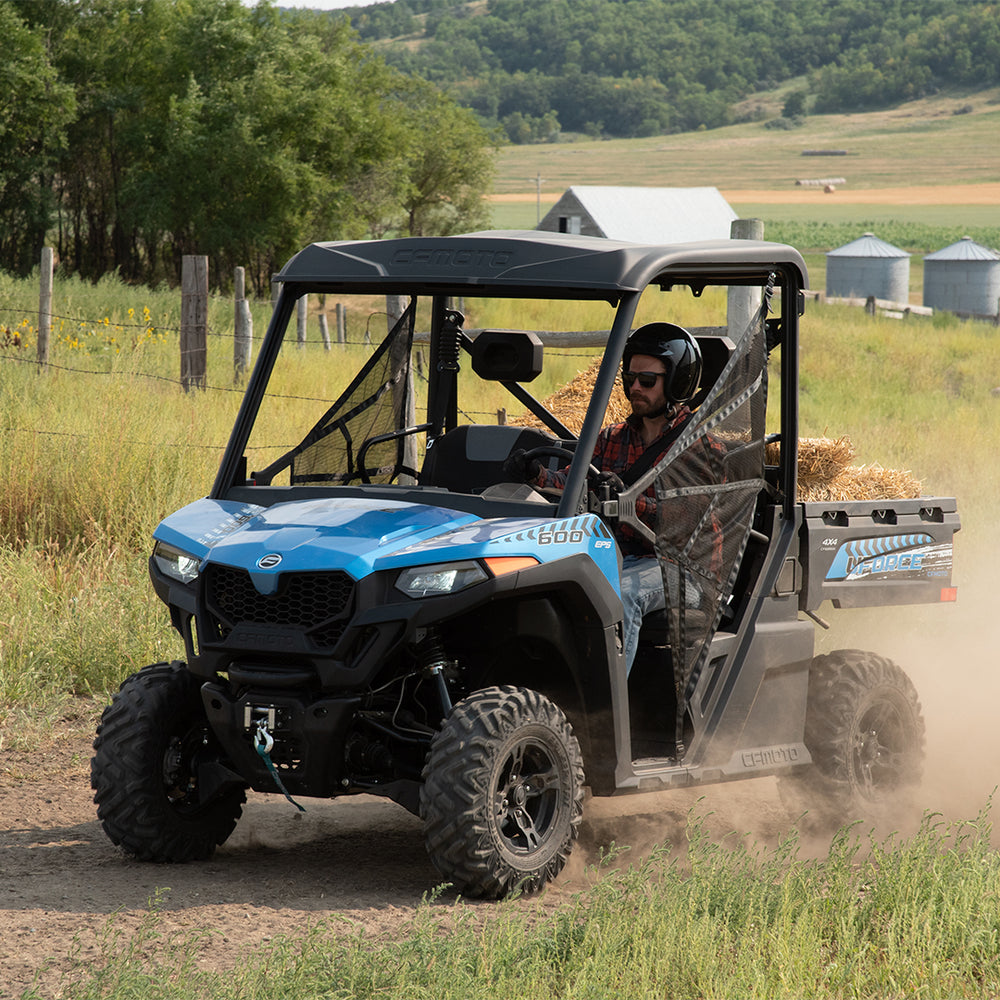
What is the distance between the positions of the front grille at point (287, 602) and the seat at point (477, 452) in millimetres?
1192

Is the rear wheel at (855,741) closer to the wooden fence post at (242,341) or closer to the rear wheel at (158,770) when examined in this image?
the rear wheel at (158,770)

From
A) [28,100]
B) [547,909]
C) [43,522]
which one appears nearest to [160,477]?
[43,522]

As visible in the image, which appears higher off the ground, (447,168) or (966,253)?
(447,168)

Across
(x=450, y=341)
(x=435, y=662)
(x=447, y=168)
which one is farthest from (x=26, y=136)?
(x=435, y=662)

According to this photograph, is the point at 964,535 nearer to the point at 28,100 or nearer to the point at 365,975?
the point at 365,975

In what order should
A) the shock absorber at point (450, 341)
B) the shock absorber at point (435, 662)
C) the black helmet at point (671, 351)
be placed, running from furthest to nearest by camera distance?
the shock absorber at point (450, 341), the black helmet at point (671, 351), the shock absorber at point (435, 662)

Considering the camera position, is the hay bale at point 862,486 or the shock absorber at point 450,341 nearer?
the shock absorber at point 450,341

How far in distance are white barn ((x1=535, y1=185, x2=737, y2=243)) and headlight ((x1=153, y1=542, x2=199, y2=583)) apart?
3850 centimetres

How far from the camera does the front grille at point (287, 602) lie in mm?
4488

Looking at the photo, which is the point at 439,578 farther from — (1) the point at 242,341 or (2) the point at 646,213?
(2) the point at 646,213

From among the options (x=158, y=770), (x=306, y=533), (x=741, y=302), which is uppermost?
(x=741, y=302)

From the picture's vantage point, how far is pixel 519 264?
4891 millimetres

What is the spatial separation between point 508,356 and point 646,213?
4064 cm

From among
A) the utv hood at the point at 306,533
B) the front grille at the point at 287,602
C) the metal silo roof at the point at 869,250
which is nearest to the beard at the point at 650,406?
the utv hood at the point at 306,533
